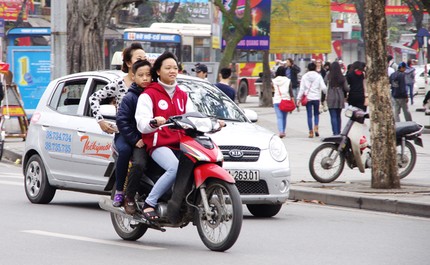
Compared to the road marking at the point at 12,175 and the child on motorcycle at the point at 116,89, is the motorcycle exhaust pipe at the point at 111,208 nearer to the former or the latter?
the child on motorcycle at the point at 116,89

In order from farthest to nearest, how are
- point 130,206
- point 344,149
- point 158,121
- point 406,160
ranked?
point 406,160
point 344,149
point 130,206
point 158,121

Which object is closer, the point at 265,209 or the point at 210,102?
the point at 265,209

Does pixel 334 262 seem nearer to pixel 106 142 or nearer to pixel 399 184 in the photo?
pixel 106 142

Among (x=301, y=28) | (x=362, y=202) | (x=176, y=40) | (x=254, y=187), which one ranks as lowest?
(x=362, y=202)

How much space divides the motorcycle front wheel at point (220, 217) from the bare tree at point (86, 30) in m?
15.0

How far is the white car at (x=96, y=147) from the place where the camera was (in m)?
11.9

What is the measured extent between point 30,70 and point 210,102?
1580cm

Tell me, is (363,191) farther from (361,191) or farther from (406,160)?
(406,160)

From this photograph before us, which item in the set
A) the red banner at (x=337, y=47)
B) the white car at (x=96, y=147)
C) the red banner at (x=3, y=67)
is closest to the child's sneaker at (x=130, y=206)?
the white car at (x=96, y=147)

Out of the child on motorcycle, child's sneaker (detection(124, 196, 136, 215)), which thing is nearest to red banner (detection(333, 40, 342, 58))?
the child on motorcycle

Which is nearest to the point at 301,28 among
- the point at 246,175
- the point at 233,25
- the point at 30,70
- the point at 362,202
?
the point at 233,25

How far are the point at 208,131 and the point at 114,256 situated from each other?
1280 mm

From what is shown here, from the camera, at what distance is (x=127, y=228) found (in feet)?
32.9

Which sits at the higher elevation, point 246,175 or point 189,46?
point 189,46
